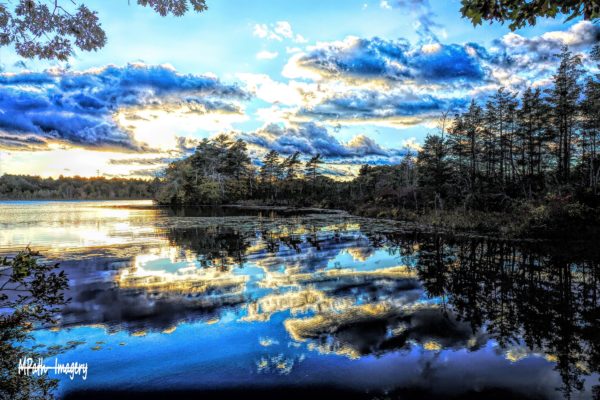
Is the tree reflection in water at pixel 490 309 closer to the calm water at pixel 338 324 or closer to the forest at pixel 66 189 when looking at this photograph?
the calm water at pixel 338 324

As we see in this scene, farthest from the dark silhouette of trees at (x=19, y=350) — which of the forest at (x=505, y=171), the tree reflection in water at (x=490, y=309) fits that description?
the forest at (x=505, y=171)

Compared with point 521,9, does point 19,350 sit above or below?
below

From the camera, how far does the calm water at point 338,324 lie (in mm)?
5000

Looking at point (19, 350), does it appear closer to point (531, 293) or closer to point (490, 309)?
point (490, 309)

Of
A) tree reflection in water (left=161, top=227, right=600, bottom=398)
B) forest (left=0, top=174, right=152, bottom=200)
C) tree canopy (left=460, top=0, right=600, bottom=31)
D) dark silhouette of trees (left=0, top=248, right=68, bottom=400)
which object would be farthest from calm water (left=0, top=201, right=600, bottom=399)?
forest (left=0, top=174, right=152, bottom=200)

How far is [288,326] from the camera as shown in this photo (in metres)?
7.02

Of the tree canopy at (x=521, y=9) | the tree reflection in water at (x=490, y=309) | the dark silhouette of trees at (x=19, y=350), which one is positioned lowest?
the tree reflection in water at (x=490, y=309)

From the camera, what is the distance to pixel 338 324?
7133 mm

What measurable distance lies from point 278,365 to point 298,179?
277 ft

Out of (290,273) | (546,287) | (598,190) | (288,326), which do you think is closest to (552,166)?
(598,190)

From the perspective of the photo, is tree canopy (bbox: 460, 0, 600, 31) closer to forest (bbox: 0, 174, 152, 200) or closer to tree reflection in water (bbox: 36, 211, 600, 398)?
tree reflection in water (bbox: 36, 211, 600, 398)

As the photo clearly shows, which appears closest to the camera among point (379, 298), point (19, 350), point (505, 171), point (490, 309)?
point (19, 350)

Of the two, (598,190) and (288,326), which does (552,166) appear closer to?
(598,190)

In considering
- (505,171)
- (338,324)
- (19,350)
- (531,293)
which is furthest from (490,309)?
(505,171)
